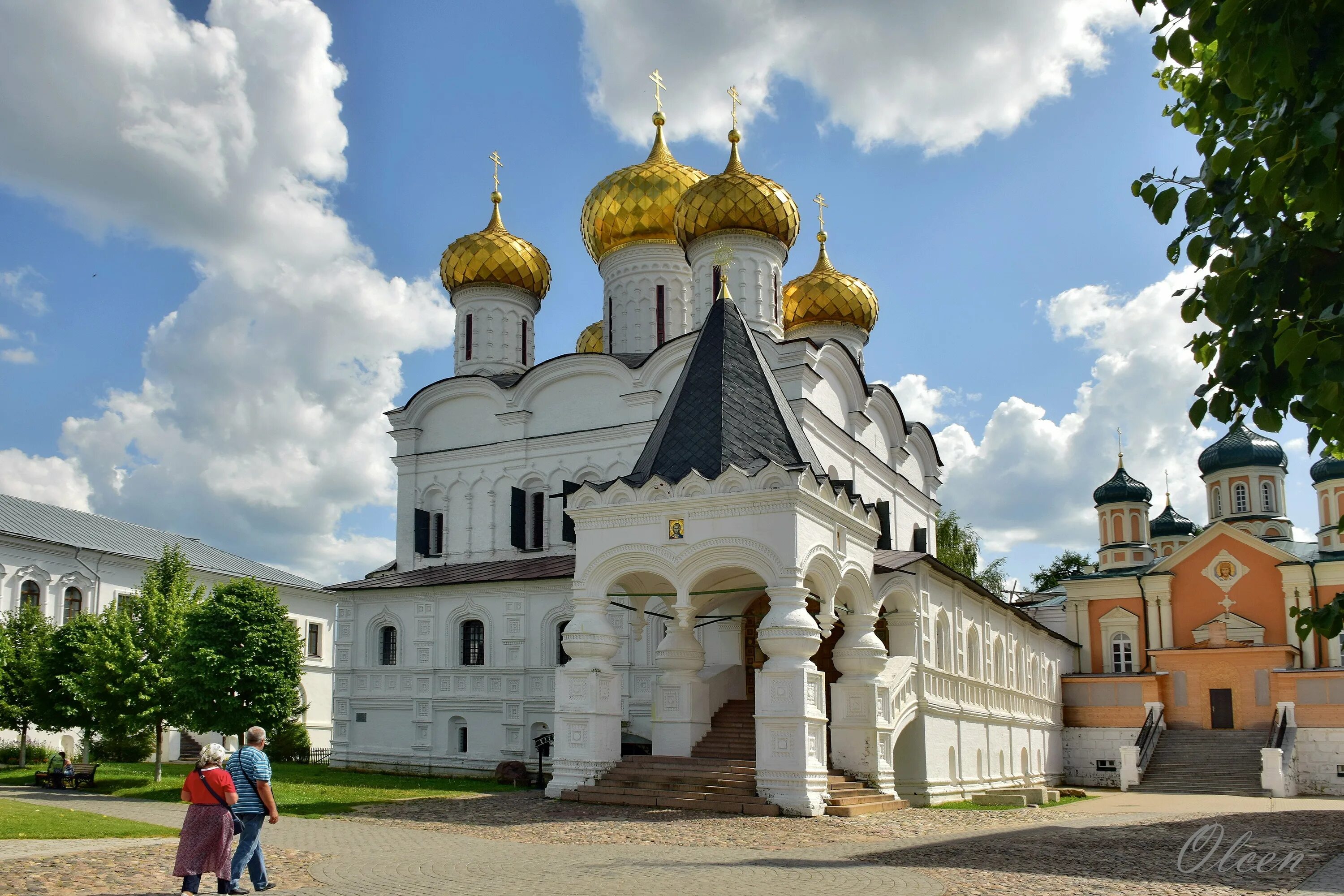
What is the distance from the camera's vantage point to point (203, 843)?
766 centimetres

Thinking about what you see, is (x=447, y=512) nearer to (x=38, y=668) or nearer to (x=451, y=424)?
(x=451, y=424)

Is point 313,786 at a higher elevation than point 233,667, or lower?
lower

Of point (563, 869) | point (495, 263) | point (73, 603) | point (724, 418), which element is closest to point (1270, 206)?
point (563, 869)

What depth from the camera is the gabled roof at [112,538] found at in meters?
30.3

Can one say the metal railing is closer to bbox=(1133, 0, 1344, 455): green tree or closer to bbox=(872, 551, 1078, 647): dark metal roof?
bbox=(872, 551, 1078, 647): dark metal roof

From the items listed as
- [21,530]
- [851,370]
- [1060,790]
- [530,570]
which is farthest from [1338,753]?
[21,530]

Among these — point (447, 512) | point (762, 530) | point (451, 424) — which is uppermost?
point (451, 424)

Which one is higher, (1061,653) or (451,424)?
(451,424)

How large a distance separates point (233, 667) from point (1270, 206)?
1710 centimetres

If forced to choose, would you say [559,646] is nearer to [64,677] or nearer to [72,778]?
[72,778]

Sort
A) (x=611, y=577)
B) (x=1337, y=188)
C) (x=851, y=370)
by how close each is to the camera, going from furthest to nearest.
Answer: (x=851, y=370) → (x=611, y=577) → (x=1337, y=188)

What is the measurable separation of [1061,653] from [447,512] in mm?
16269

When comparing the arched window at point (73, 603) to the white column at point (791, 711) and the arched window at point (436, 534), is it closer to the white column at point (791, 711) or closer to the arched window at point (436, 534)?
the arched window at point (436, 534)

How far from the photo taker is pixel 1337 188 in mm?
4547
